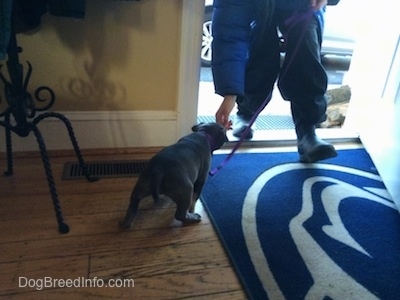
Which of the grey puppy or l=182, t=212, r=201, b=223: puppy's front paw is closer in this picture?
the grey puppy

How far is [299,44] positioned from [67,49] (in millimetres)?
898

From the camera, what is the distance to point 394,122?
4.19ft

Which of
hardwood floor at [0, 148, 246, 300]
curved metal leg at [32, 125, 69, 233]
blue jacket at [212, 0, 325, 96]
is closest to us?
hardwood floor at [0, 148, 246, 300]

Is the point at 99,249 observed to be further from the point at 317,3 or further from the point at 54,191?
the point at 317,3

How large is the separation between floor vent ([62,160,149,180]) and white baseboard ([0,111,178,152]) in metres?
0.12

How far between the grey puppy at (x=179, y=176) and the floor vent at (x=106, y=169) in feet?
→ 1.03

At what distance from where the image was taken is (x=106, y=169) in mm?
1283

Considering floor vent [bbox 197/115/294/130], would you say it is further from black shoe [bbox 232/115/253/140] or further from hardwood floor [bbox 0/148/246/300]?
hardwood floor [bbox 0/148/246/300]

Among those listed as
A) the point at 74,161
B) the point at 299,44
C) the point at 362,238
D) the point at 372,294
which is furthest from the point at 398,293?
the point at 74,161

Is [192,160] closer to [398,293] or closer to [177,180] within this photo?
[177,180]

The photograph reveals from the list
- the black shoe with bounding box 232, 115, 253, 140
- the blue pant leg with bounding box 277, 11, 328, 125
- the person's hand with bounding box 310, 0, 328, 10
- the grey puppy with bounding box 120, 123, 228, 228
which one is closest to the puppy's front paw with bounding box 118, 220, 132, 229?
the grey puppy with bounding box 120, 123, 228, 228

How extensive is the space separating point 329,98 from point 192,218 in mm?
1507

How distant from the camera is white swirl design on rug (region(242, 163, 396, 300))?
828 millimetres

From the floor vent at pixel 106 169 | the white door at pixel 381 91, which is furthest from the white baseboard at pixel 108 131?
the white door at pixel 381 91
